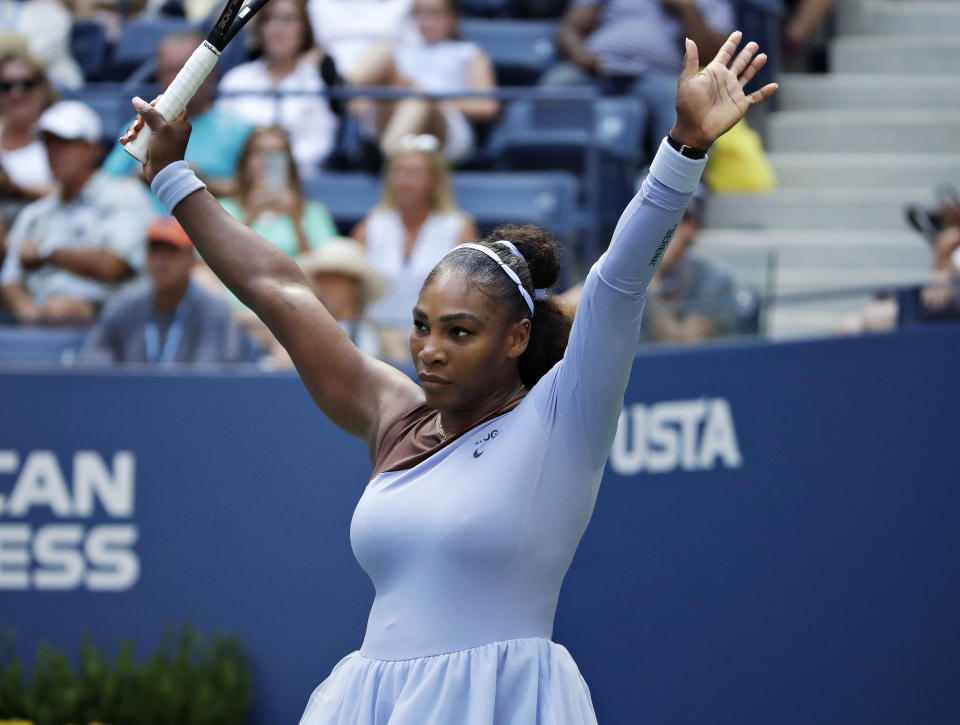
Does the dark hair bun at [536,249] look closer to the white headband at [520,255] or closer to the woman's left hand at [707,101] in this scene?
the white headband at [520,255]

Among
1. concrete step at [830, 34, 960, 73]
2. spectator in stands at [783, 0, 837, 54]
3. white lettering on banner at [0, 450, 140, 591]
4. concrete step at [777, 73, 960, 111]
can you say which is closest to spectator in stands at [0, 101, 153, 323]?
white lettering on banner at [0, 450, 140, 591]

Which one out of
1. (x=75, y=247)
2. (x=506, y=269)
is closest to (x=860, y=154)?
(x=75, y=247)

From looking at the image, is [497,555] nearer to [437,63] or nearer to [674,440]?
[674,440]

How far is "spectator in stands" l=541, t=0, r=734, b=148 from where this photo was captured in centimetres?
698

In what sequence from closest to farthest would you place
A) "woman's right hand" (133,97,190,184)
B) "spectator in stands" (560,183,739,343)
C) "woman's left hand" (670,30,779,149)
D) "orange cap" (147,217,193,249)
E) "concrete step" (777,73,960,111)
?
"woman's left hand" (670,30,779,149)
"woman's right hand" (133,97,190,184)
"spectator in stands" (560,183,739,343)
"orange cap" (147,217,193,249)
"concrete step" (777,73,960,111)

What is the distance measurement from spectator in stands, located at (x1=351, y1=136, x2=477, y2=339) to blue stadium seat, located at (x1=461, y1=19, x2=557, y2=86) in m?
1.33

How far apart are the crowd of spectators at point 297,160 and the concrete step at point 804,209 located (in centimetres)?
39

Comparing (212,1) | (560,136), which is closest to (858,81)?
(560,136)

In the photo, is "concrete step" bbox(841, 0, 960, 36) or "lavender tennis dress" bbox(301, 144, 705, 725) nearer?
"lavender tennis dress" bbox(301, 144, 705, 725)

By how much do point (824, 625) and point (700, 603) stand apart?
43 centimetres

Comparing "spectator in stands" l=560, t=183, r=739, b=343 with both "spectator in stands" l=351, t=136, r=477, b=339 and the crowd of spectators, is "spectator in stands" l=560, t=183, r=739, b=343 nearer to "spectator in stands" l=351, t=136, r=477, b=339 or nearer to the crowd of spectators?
the crowd of spectators

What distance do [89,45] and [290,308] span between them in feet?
19.0

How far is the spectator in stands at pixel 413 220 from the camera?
5.57m

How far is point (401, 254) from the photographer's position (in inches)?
223
